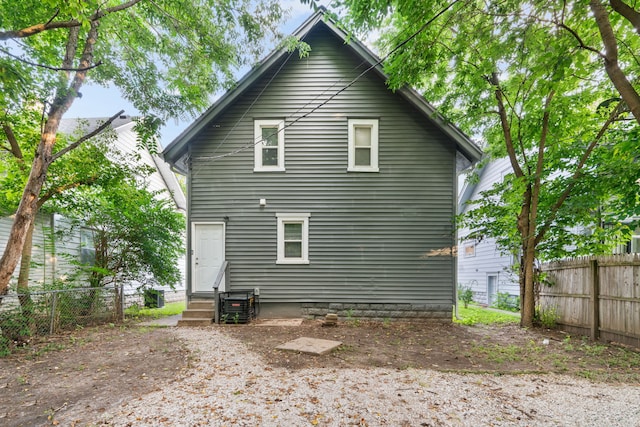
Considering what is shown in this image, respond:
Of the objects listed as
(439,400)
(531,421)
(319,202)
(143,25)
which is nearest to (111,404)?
(439,400)

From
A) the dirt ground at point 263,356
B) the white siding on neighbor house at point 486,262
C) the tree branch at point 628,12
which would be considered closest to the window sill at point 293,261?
the dirt ground at point 263,356

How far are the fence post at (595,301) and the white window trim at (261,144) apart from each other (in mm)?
7557

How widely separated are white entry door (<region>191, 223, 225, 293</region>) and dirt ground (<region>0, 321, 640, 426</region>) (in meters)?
1.57

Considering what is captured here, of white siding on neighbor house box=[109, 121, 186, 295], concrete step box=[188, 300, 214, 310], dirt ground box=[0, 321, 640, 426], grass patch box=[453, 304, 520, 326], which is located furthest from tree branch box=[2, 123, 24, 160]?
grass patch box=[453, 304, 520, 326]

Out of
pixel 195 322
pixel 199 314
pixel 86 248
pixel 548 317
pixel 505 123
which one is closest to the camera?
pixel 548 317

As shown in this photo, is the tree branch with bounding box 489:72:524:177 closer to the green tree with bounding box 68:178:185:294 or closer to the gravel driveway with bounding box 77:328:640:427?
the gravel driveway with bounding box 77:328:640:427

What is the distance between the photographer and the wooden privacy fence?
A: 5461mm

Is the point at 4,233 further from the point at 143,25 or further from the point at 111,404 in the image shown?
the point at 111,404

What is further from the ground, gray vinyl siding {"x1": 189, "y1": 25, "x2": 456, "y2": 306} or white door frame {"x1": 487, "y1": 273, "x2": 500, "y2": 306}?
gray vinyl siding {"x1": 189, "y1": 25, "x2": 456, "y2": 306}

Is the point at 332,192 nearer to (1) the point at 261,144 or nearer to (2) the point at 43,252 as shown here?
(1) the point at 261,144

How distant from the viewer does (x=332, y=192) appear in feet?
28.3

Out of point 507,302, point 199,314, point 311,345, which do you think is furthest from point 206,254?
point 507,302

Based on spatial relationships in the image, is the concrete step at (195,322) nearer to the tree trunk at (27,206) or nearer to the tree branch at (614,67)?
the tree trunk at (27,206)

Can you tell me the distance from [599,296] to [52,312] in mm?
11395
